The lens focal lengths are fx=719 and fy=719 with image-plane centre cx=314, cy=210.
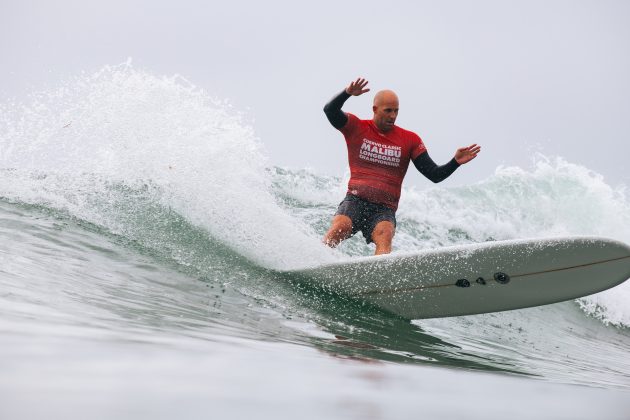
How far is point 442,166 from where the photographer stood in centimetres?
643

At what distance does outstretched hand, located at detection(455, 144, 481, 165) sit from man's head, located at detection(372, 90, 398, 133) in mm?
677

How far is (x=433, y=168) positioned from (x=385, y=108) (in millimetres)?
700

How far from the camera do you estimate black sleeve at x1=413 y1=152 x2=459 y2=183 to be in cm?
635

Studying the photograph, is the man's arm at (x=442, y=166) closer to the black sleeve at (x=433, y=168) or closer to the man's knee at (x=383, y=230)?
the black sleeve at (x=433, y=168)

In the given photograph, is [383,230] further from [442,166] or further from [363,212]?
[442,166]

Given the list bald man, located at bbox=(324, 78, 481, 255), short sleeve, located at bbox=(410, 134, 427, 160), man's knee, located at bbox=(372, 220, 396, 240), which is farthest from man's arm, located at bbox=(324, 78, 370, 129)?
man's knee, located at bbox=(372, 220, 396, 240)

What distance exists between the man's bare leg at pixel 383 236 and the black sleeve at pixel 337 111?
99 centimetres

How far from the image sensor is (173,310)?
3.85 metres

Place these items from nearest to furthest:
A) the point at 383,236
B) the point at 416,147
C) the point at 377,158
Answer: the point at 383,236
the point at 377,158
the point at 416,147

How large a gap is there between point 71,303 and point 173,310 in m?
0.67

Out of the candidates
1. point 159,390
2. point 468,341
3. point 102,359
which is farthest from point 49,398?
point 468,341

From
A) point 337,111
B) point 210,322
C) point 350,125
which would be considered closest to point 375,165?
point 350,125

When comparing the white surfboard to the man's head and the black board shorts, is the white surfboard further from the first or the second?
the man's head

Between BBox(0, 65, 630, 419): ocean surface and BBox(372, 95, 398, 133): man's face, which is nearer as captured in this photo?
BBox(0, 65, 630, 419): ocean surface
